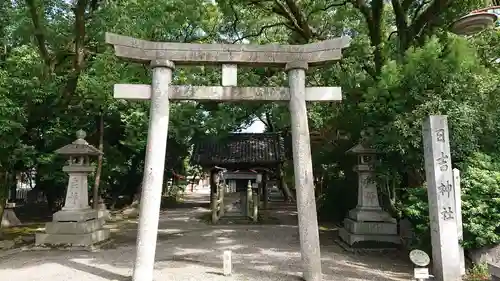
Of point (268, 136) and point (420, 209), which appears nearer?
point (420, 209)

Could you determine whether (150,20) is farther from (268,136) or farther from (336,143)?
(268,136)

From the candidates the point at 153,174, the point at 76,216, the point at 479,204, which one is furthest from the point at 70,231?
the point at 479,204

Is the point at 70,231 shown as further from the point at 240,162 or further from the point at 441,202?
the point at 240,162

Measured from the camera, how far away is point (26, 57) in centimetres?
1151

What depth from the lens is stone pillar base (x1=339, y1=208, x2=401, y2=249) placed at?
1090cm

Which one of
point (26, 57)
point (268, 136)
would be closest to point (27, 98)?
point (26, 57)

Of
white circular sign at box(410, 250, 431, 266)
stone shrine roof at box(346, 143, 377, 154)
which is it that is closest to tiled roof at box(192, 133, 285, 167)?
stone shrine roof at box(346, 143, 377, 154)

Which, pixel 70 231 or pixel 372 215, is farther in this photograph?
pixel 70 231

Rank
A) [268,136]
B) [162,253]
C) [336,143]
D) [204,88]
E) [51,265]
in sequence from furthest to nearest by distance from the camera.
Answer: [268,136], [336,143], [162,253], [51,265], [204,88]

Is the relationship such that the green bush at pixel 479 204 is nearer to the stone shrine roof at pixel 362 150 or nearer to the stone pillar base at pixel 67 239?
the stone shrine roof at pixel 362 150

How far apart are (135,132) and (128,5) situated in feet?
21.2

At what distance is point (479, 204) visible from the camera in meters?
7.47

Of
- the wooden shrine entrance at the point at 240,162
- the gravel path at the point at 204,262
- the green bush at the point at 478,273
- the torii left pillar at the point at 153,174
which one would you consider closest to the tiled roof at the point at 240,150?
the wooden shrine entrance at the point at 240,162

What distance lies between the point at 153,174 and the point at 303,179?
A: 2812mm
